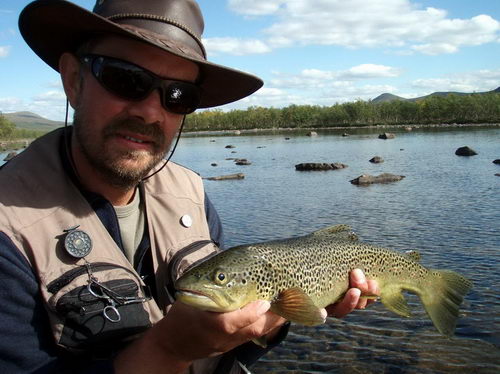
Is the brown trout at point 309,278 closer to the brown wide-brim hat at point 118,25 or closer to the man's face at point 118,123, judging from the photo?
the man's face at point 118,123

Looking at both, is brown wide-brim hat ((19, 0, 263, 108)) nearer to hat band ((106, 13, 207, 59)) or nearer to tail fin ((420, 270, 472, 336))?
hat band ((106, 13, 207, 59))

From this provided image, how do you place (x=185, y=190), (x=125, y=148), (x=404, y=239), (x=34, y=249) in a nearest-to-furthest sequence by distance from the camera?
(x=34, y=249) < (x=125, y=148) < (x=185, y=190) < (x=404, y=239)

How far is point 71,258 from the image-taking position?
9.37 ft

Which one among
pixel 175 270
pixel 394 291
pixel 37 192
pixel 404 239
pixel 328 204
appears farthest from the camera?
pixel 328 204

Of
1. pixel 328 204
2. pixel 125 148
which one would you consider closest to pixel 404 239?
pixel 328 204

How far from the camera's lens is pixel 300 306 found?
3.04 m

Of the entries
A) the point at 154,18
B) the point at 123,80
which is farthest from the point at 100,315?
the point at 154,18

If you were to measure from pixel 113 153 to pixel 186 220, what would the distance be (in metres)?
0.84

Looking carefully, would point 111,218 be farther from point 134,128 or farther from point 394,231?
point 394,231

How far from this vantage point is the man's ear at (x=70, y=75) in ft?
10.7

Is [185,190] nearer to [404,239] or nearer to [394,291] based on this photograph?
[394,291]

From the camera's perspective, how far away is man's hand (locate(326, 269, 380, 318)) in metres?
3.81

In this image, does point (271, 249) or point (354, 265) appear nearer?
point (271, 249)

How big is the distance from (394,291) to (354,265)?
0.72 m
